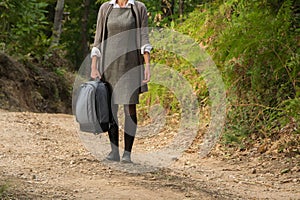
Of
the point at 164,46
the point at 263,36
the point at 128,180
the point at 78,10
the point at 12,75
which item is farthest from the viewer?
the point at 78,10

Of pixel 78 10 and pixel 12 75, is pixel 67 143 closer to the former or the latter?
pixel 12 75

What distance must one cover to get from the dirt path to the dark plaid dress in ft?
2.54

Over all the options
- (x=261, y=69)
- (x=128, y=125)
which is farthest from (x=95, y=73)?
(x=261, y=69)

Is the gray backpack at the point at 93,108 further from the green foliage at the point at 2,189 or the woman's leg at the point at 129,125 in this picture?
the green foliage at the point at 2,189

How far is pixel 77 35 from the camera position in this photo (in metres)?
28.7

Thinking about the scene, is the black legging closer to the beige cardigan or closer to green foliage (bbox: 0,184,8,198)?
the beige cardigan

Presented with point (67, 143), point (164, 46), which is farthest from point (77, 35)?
point (67, 143)

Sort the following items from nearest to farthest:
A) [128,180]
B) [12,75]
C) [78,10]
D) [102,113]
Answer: [128,180] < [102,113] < [12,75] < [78,10]

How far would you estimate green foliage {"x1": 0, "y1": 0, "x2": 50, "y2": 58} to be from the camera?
54.3 feet

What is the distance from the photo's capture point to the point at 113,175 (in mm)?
6328

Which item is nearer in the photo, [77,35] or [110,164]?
[110,164]

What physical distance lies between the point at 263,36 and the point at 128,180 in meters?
3.41

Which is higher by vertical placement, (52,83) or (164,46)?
(164,46)

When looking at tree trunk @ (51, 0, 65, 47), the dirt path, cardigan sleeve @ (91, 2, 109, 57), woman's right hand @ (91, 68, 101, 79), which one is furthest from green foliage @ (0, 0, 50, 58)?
woman's right hand @ (91, 68, 101, 79)
